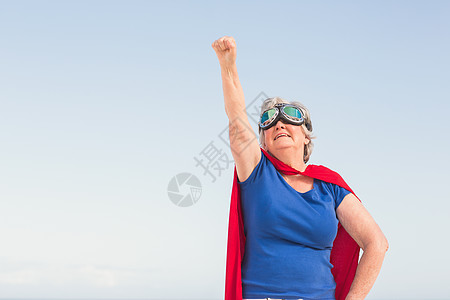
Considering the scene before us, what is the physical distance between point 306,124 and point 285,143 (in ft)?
1.15

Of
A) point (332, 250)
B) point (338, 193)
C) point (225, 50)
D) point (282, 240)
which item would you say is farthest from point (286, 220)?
point (225, 50)

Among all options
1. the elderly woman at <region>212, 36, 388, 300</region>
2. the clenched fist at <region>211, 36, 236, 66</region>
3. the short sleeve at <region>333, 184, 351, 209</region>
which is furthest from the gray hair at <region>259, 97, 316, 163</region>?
the clenched fist at <region>211, 36, 236, 66</region>

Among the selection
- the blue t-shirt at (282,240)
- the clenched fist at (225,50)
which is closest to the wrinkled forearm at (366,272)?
the blue t-shirt at (282,240)

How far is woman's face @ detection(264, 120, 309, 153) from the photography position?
4.08m

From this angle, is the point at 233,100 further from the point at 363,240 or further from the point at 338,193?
the point at 363,240

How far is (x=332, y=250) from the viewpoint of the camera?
425cm

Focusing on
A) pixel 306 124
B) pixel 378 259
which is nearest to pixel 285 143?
pixel 306 124

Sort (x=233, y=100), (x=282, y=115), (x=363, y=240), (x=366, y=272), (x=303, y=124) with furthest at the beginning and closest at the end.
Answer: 1. (x=303, y=124)
2. (x=282, y=115)
3. (x=363, y=240)
4. (x=366, y=272)
5. (x=233, y=100)

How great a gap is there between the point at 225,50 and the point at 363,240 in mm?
1915

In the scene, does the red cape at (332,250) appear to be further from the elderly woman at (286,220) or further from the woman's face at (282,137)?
the woman's face at (282,137)

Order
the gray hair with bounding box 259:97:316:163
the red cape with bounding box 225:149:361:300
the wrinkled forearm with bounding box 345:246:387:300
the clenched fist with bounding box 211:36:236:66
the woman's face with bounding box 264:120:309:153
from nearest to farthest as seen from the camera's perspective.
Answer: the clenched fist with bounding box 211:36:236:66 < the red cape with bounding box 225:149:361:300 < the wrinkled forearm with bounding box 345:246:387:300 < the woman's face with bounding box 264:120:309:153 < the gray hair with bounding box 259:97:316:163

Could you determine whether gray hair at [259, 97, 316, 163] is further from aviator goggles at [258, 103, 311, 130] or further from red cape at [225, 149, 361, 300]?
red cape at [225, 149, 361, 300]

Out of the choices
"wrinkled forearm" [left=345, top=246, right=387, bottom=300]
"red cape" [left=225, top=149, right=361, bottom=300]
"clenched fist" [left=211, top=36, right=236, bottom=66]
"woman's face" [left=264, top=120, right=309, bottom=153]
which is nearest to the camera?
"clenched fist" [left=211, top=36, right=236, bottom=66]

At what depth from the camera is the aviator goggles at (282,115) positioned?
4121mm
